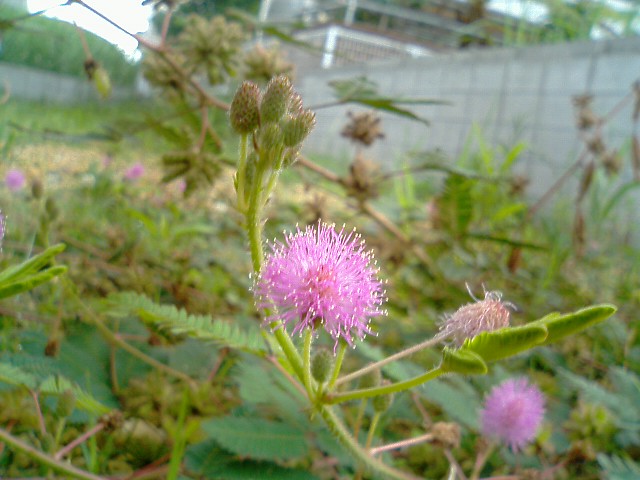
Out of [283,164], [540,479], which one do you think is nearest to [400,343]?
[540,479]

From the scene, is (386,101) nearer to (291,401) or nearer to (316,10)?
(291,401)

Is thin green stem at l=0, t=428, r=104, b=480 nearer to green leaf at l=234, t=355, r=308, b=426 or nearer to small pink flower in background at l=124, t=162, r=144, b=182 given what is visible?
green leaf at l=234, t=355, r=308, b=426

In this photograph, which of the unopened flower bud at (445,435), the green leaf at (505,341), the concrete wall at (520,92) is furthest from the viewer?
the concrete wall at (520,92)

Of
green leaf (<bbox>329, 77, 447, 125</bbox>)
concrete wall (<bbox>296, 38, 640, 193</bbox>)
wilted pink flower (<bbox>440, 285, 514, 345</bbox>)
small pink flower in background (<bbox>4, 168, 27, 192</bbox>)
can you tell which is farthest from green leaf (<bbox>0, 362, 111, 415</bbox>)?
concrete wall (<bbox>296, 38, 640, 193</bbox>)

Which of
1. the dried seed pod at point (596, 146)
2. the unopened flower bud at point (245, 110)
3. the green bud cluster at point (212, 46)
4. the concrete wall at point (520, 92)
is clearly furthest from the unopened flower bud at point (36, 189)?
the concrete wall at point (520, 92)

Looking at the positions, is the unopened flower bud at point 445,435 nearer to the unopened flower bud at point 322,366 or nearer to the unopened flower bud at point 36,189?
the unopened flower bud at point 322,366

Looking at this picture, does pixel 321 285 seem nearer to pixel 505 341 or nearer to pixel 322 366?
pixel 322 366
